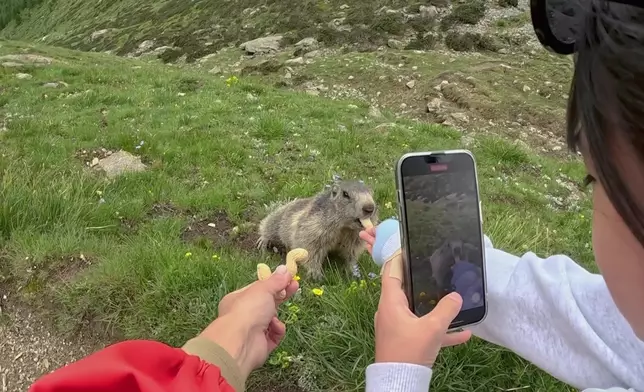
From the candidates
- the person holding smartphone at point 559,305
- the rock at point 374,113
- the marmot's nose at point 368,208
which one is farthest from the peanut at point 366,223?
the rock at point 374,113

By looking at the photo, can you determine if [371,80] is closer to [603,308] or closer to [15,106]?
[15,106]

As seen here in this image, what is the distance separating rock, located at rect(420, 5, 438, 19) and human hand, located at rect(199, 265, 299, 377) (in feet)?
78.5

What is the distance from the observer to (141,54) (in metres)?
29.6

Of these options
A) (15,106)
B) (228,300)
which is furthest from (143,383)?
(15,106)

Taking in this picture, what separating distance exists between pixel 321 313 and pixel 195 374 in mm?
1436

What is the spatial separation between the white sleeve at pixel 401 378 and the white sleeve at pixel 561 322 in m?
0.61

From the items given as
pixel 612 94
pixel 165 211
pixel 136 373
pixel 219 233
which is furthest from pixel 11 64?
pixel 612 94

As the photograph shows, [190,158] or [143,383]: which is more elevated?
[143,383]

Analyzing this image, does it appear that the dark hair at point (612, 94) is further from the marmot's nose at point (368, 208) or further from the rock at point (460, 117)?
the rock at point (460, 117)

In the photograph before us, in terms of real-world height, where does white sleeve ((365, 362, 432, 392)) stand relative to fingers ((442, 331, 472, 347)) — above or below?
above

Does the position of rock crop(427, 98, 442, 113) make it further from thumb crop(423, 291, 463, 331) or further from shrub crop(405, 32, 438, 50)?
thumb crop(423, 291, 463, 331)

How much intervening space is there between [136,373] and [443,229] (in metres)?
1.11

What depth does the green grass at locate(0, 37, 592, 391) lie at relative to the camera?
3094mm

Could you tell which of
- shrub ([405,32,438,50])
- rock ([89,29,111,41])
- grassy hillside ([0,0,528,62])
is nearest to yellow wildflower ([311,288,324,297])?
shrub ([405,32,438,50])
